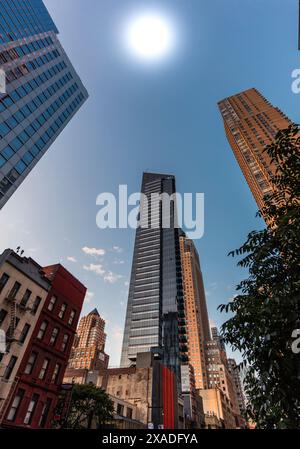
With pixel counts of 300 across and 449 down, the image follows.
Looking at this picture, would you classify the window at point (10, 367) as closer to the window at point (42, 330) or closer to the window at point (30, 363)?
the window at point (30, 363)

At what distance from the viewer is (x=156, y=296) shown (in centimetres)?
12850

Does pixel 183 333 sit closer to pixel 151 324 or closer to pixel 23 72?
pixel 151 324

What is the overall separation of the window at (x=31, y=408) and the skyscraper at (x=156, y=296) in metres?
80.4

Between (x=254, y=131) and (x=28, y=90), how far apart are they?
6834cm

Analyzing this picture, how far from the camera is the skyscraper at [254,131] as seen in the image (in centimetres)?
6975

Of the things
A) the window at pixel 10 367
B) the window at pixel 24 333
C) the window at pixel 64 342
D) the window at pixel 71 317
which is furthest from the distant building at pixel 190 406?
the window at pixel 10 367

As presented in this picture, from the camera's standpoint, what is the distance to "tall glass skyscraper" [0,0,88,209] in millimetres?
45906

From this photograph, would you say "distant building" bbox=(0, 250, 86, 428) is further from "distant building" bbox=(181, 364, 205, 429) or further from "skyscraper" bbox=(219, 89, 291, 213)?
"distant building" bbox=(181, 364, 205, 429)

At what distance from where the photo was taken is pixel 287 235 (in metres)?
7.15

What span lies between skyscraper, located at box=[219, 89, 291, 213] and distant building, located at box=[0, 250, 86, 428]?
50974 millimetres

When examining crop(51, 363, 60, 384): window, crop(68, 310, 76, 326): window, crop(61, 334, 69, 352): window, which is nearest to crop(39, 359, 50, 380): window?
crop(51, 363, 60, 384): window

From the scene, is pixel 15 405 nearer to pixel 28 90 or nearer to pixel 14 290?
pixel 14 290

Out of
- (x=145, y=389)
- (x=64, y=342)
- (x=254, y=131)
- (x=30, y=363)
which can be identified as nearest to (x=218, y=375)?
(x=145, y=389)

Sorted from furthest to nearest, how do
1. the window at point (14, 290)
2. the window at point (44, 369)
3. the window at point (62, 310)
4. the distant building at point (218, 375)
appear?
1. the distant building at point (218, 375)
2. the window at point (62, 310)
3. the window at point (44, 369)
4. the window at point (14, 290)
